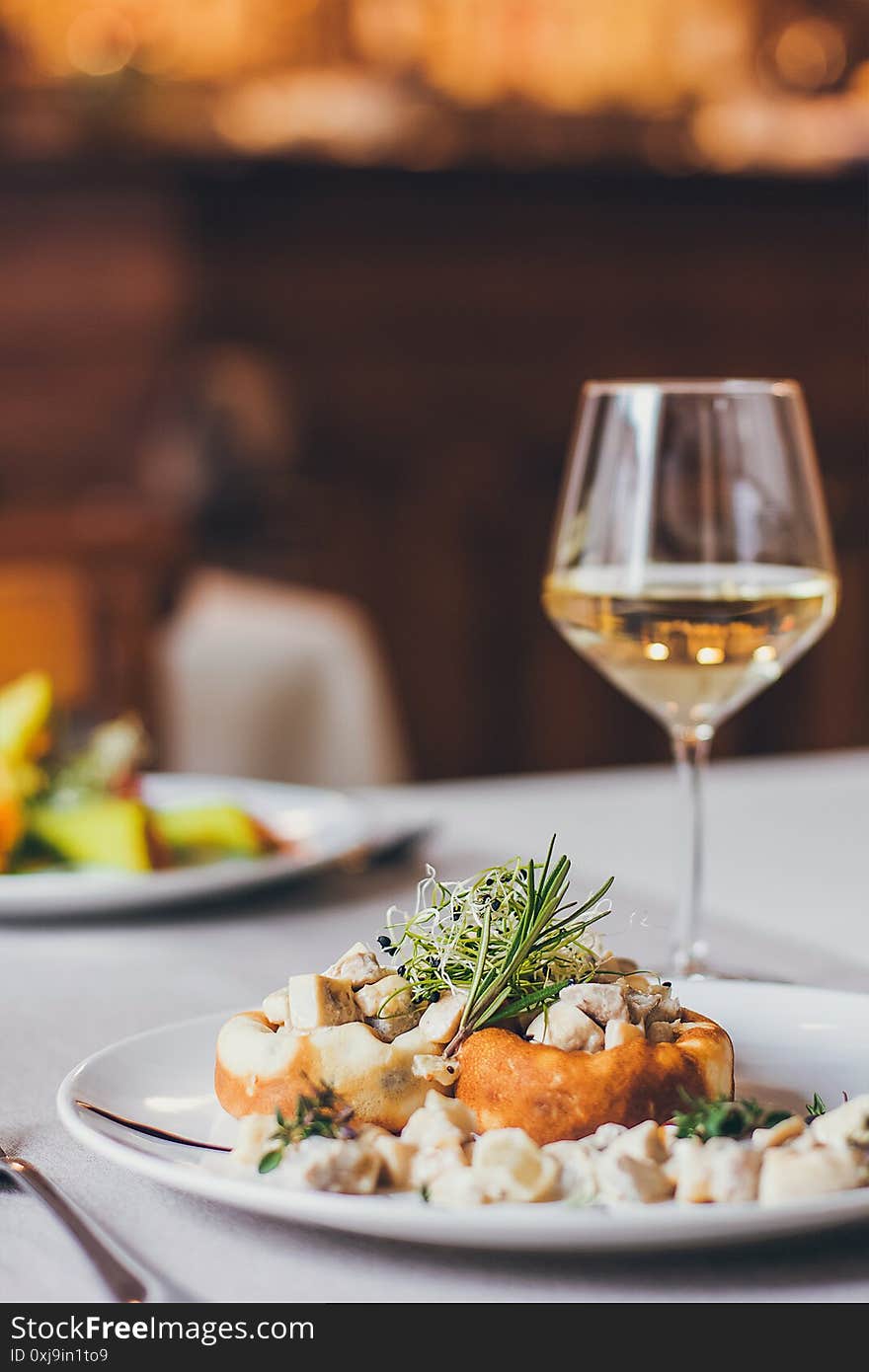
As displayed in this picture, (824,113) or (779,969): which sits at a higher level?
(824,113)

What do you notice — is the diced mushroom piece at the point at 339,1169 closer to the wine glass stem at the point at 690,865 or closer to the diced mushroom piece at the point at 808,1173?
the diced mushroom piece at the point at 808,1173

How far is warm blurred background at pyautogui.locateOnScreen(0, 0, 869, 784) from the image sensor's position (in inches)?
160

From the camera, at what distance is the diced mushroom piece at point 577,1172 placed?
49 centimetres

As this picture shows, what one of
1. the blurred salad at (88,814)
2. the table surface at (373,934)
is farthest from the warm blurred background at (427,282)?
the blurred salad at (88,814)

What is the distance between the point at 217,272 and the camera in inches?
164

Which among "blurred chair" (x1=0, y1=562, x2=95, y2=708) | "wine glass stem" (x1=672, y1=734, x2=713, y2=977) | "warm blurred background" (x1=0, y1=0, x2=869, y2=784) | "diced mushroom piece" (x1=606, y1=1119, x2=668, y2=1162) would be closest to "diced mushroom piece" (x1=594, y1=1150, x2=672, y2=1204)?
"diced mushroom piece" (x1=606, y1=1119, x2=668, y2=1162)

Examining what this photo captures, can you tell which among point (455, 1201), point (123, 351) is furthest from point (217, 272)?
point (455, 1201)

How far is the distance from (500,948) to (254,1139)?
0.13 meters

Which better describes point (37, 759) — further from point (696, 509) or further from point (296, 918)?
point (696, 509)

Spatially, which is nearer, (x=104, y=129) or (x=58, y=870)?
(x=58, y=870)

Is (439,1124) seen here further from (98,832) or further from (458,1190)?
(98,832)

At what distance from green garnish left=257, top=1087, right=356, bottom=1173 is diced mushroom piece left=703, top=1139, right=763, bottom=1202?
0.11 metres

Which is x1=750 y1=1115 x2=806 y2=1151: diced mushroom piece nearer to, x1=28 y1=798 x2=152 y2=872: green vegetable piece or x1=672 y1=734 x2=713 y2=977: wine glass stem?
x1=672 y1=734 x2=713 y2=977: wine glass stem
